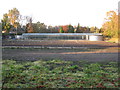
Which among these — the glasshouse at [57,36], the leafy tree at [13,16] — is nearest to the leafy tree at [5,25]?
the leafy tree at [13,16]

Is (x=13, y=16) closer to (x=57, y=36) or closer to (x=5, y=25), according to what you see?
(x=5, y=25)

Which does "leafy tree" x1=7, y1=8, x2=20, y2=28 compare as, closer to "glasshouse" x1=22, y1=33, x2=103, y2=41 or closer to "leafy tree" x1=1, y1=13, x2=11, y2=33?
"leafy tree" x1=1, y1=13, x2=11, y2=33

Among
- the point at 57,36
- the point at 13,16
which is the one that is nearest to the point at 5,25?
the point at 13,16

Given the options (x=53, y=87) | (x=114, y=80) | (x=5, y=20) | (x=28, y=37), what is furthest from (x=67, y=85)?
(x=5, y=20)

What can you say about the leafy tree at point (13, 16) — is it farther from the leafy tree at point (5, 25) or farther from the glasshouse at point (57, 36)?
the glasshouse at point (57, 36)

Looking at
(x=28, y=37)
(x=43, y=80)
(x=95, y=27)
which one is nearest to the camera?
(x=43, y=80)

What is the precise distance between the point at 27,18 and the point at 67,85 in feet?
141

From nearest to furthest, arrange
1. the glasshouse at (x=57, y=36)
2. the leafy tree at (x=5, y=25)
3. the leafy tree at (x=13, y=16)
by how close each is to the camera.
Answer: the leafy tree at (x=5, y=25)
the glasshouse at (x=57, y=36)
the leafy tree at (x=13, y=16)

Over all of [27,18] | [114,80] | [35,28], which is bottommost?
[114,80]

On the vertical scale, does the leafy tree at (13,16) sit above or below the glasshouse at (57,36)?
above

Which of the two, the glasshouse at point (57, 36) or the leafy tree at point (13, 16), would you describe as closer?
the glasshouse at point (57, 36)

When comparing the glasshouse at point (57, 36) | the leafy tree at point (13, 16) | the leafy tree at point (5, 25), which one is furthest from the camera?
the leafy tree at point (13, 16)

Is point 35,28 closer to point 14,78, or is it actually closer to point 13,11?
point 13,11

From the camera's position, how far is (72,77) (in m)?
4.51
